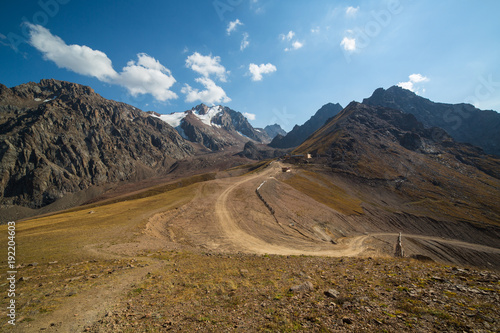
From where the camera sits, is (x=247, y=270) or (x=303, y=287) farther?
(x=247, y=270)

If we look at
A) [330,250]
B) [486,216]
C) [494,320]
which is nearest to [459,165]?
[486,216]

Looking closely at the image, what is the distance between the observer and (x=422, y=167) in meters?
133

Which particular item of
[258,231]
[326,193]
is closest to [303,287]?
[258,231]

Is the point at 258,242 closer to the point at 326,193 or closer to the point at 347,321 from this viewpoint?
the point at 347,321

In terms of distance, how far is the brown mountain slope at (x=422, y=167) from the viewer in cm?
9588

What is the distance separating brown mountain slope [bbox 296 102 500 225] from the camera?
95875 mm

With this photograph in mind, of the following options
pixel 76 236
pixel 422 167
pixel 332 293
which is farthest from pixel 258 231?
pixel 422 167

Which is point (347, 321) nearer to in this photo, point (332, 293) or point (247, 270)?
point (332, 293)

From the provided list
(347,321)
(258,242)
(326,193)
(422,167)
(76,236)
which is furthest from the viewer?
(422,167)

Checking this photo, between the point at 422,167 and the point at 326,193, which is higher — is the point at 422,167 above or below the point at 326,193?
above

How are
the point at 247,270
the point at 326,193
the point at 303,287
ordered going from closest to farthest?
the point at 303,287 → the point at 247,270 → the point at 326,193

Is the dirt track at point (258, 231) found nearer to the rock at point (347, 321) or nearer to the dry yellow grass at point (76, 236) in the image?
the dry yellow grass at point (76, 236)

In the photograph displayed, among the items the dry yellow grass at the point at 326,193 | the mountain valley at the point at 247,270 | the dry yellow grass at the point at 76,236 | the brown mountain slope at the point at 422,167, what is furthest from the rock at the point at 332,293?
the brown mountain slope at the point at 422,167

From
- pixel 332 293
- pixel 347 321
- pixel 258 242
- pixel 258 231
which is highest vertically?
pixel 347 321
